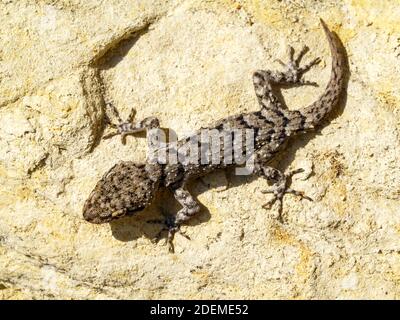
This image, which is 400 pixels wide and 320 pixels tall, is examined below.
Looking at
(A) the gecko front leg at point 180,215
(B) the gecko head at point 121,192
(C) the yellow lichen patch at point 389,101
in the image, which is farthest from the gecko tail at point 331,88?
(B) the gecko head at point 121,192

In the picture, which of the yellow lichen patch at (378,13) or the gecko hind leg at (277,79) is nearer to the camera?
the yellow lichen patch at (378,13)

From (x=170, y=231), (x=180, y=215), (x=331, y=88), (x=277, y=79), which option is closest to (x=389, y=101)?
(x=331, y=88)

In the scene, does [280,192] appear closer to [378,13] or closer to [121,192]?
[121,192]

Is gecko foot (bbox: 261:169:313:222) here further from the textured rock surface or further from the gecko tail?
the gecko tail

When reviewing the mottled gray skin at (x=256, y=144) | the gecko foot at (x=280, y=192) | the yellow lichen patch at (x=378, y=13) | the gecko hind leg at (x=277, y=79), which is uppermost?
the yellow lichen patch at (x=378, y=13)

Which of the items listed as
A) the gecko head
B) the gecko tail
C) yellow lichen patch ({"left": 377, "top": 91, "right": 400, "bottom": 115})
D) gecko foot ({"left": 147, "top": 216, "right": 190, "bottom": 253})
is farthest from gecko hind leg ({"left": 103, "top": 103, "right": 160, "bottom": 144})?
yellow lichen patch ({"left": 377, "top": 91, "right": 400, "bottom": 115})

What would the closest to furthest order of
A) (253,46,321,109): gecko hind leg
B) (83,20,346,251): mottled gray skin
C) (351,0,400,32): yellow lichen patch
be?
(351,0,400,32): yellow lichen patch, (83,20,346,251): mottled gray skin, (253,46,321,109): gecko hind leg

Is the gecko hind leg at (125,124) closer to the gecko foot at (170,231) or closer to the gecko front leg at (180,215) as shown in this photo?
the gecko front leg at (180,215)

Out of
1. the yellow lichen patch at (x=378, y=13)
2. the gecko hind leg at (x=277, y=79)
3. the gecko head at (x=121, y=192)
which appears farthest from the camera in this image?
the gecko hind leg at (x=277, y=79)

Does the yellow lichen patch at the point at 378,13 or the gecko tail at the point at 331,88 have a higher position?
the yellow lichen patch at the point at 378,13
